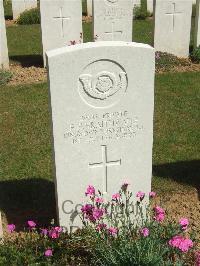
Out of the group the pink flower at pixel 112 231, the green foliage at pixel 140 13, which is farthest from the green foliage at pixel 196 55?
the pink flower at pixel 112 231

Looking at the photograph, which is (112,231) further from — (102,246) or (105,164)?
(105,164)

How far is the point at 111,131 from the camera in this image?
160 inches

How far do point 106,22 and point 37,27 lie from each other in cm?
565

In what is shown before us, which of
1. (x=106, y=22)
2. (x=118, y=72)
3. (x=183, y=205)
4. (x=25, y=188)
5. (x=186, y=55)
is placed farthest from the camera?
(x=186, y=55)

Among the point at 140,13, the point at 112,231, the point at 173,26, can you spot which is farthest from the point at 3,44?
the point at 140,13

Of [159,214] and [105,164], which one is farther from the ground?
[105,164]

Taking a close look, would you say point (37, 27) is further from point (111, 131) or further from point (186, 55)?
point (111, 131)

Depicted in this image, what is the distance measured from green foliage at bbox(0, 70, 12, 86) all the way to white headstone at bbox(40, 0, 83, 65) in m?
1.19

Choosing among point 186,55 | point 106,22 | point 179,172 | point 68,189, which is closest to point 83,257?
point 68,189

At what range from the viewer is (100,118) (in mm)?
3975

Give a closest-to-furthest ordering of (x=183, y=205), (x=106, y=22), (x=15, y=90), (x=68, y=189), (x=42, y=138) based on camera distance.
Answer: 1. (x=68, y=189)
2. (x=183, y=205)
3. (x=42, y=138)
4. (x=15, y=90)
5. (x=106, y=22)

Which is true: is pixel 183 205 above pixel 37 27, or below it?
below

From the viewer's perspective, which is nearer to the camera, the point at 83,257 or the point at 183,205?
the point at 83,257

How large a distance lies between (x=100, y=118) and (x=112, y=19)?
6.51 metres
